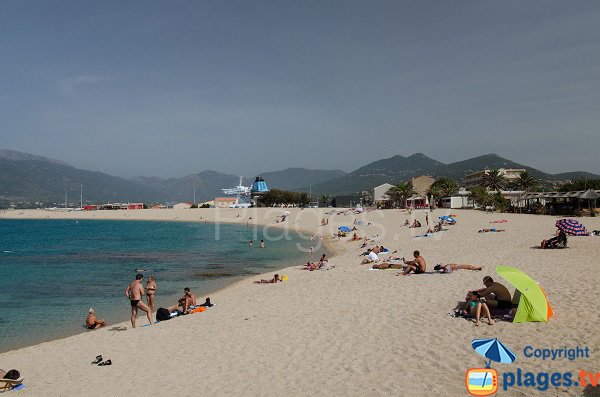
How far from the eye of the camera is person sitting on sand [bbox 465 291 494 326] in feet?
24.5

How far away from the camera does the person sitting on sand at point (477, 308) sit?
7480 mm

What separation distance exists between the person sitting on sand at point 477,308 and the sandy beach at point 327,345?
6.8 inches

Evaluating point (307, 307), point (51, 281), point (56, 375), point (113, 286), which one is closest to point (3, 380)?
point (56, 375)

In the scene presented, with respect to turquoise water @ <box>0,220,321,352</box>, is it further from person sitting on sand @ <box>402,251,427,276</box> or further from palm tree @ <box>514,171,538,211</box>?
palm tree @ <box>514,171,538,211</box>

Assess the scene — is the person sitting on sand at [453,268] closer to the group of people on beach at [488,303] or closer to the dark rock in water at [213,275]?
the group of people on beach at [488,303]

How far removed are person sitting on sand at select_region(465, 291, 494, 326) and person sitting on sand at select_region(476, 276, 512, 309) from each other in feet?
0.79

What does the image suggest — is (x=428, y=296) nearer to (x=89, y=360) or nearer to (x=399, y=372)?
(x=399, y=372)

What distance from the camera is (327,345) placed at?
712 cm

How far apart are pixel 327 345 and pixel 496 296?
3560 millimetres

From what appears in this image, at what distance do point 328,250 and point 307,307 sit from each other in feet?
52.3

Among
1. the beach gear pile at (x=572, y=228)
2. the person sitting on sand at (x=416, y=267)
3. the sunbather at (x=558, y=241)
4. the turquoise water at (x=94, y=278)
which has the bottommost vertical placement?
the turquoise water at (x=94, y=278)
